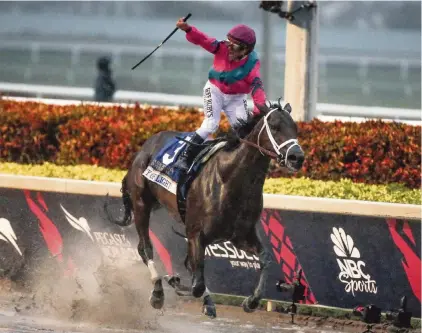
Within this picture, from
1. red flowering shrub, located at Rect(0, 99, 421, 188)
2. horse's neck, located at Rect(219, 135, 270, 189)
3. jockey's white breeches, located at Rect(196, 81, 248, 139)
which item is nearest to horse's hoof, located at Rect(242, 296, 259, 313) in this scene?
horse's neck, located at Rect(219, 135, 270, 189)

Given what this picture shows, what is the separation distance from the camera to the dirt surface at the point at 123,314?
12836mm

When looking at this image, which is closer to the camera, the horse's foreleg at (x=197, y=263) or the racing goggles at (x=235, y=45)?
the racing goggles at (x=235, y=45)

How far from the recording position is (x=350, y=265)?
13.1 meters

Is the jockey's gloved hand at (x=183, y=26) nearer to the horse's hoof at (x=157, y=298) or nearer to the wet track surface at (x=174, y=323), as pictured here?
the horse's hoof at (x=157, y=298)

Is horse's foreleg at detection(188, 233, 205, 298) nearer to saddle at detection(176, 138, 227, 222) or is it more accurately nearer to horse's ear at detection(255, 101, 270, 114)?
saddle at detection(176, 138, 227, 222)

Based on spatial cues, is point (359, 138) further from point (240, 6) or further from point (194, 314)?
point (240, 6)

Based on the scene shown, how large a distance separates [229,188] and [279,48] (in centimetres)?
5554

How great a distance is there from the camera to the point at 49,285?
14.5 metres

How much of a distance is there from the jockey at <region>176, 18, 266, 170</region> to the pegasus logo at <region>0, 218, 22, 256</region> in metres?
3.80

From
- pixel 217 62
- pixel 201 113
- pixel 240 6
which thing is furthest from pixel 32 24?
pixel 217 62

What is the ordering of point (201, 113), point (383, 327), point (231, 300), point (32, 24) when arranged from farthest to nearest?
point (32, 24), point (201, 113), point (231, 300), point (383, 327)

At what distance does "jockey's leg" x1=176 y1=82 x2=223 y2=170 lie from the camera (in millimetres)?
11945

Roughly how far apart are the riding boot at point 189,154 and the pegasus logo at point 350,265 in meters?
1.97

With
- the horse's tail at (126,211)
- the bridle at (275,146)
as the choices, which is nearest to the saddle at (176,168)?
the horse's tail at (126,211)
